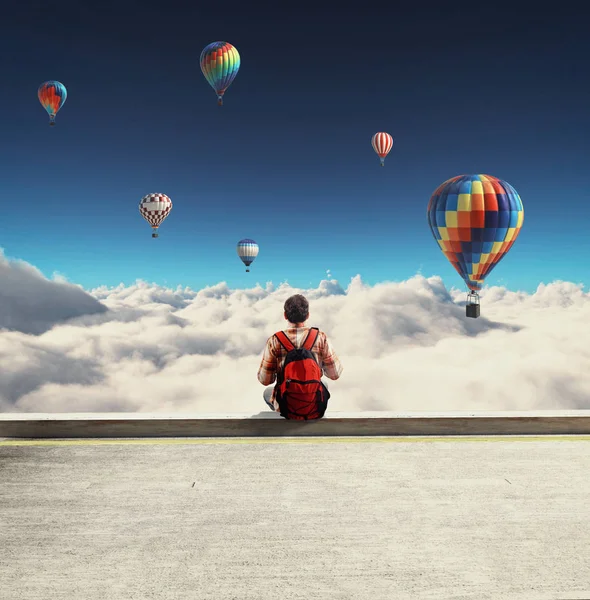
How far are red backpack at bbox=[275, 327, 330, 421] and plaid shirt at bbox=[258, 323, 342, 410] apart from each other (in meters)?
0.06

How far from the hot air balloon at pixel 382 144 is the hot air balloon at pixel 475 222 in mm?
20537

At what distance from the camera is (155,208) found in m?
51.8

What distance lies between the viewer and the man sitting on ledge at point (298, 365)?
5895mm

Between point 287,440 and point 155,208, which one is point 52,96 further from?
point 287,440

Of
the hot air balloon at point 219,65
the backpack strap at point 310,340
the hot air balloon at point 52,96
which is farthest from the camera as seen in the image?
the hot air balloon at point 52,96

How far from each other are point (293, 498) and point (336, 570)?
1069 mm

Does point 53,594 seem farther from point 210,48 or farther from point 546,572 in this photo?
point 210,48

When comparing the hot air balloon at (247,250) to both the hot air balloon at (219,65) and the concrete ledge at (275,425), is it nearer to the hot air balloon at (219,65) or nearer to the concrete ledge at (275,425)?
the hot air balloon at (219,65)

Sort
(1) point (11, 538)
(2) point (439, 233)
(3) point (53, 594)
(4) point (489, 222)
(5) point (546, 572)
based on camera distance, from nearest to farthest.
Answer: (3) point (53, 594)
(5) point (546, 572)
(1) point (11, 538)
(4) point (489, 222)
(2) point (439, 233)

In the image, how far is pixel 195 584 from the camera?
3186 mm

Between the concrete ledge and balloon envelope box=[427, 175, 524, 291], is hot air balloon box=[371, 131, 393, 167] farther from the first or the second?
the concrete ledge

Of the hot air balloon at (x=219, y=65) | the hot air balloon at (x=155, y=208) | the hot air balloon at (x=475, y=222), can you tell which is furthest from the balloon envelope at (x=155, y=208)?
the hot air balloon at (x=475, y=222)

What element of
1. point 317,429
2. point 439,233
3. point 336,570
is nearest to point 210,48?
point 439,233

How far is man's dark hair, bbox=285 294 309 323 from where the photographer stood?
5898 mm
